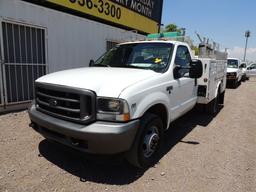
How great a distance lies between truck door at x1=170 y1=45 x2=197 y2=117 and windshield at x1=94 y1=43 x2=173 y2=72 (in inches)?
10.6

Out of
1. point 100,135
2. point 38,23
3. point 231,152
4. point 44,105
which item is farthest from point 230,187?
point 38,23

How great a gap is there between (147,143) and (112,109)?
0.98 metres

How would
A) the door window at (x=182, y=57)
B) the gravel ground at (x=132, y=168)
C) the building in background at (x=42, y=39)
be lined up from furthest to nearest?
the building in background at (x=42, y=39) < the door window at (x=182, y=57) < the gravel ground at (x=132, y=168)

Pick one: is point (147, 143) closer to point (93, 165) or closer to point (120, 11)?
point (93, 165)

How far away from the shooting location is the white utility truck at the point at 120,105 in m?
2.76

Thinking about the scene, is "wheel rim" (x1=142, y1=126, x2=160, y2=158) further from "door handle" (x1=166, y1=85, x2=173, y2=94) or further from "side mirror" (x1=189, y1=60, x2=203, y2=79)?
"side mirror" (x1=189, y1=60, x2=203, y2=79)

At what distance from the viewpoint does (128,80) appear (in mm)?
3047

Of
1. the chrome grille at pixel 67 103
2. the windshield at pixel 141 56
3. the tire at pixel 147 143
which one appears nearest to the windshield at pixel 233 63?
the windshield at pixel 141 56

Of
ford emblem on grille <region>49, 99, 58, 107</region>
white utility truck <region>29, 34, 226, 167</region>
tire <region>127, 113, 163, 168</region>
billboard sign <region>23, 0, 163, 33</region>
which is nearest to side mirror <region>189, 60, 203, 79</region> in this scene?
white utility truck <region>29, 34, 226, 167</region>

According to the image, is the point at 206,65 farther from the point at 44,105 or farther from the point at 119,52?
the point at 44,105

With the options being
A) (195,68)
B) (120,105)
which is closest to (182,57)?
(195,68)

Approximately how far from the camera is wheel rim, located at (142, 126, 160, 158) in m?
3.40

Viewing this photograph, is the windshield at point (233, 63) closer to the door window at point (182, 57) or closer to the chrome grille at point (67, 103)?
the door window at point (182, 57)

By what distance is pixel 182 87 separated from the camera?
14.0ft
